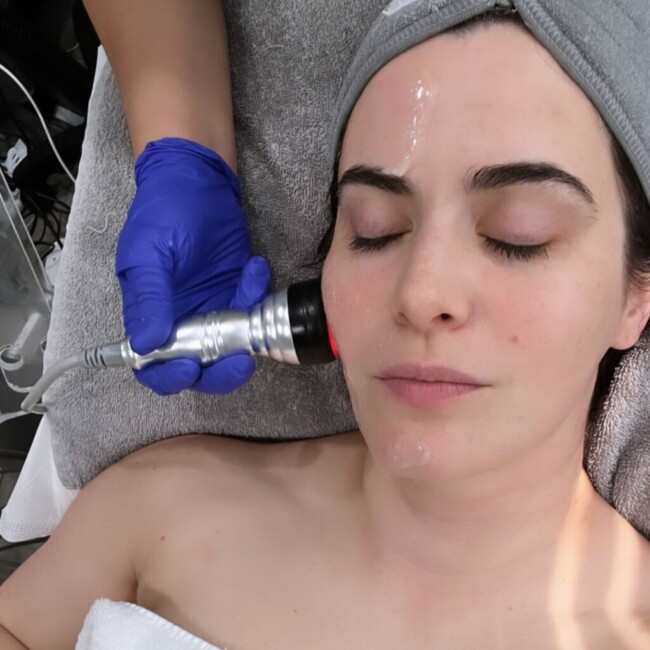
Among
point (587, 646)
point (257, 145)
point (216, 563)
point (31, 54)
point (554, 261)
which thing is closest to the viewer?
point (554, 261)

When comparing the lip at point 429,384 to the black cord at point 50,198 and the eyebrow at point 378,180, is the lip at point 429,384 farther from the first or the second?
the black cord at point 50,198

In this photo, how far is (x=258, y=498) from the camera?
1.07 metres

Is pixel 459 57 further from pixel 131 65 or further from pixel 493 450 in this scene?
pixel 131 65

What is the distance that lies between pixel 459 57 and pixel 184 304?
1.84 ft

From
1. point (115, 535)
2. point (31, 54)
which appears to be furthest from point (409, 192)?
point (31, 54)

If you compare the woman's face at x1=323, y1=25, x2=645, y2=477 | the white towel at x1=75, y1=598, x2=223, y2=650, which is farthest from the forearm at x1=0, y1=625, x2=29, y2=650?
the woman's face at x1=323, y1=25, x2=645, y2=477

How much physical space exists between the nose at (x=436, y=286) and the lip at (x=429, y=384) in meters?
0.05

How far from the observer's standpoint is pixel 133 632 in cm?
95

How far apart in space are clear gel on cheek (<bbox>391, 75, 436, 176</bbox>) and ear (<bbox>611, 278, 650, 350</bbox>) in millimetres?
315

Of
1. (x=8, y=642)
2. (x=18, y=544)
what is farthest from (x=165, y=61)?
(x=18, y=544)

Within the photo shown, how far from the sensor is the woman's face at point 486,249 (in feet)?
2.32

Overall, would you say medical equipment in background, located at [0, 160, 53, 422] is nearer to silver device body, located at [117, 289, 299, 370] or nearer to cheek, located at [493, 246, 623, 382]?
silver device body, located at [117, 289, 299, 370]

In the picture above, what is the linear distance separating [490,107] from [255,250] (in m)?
0.57

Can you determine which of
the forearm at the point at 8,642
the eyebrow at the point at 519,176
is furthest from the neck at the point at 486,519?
the forearm at the point at 8,642
